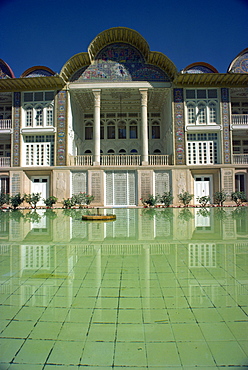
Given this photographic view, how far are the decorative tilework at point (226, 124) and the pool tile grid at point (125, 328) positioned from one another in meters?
16.3

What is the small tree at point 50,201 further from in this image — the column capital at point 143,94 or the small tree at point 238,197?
the small tree at point 238,197

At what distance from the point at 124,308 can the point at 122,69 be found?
18389 mm

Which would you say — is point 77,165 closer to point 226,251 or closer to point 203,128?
point 203,128

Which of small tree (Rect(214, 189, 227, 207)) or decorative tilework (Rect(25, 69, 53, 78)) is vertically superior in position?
Result: decorative tilework (Rect(25, 69, 53, 78))

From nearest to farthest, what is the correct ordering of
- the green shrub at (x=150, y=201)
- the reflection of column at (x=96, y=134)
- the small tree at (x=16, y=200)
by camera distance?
the small tree at (x=16, y=200), the green shrub at (x=150, y=201), the reflection of column at (x=96, y=134)

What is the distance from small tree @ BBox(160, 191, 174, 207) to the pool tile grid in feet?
46.3

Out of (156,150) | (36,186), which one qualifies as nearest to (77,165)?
(36,186)

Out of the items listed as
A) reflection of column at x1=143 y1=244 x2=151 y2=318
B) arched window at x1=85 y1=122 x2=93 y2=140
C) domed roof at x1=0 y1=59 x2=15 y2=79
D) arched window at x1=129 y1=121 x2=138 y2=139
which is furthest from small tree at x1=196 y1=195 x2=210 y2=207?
domed roof at x1=0 y1=59 x2=15 y2=79

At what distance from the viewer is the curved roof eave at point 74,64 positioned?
1827cm

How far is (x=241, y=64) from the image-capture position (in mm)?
18422

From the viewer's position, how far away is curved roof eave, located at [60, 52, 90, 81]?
18266 mm

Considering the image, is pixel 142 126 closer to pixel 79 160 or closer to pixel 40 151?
pixel 79 160

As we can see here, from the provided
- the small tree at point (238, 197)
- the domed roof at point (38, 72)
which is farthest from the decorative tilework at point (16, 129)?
the small tree at point (238, 197)

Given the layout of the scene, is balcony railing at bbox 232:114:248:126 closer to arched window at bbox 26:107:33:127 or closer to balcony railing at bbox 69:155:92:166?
balcony railing at bbox 69:155:92:166
